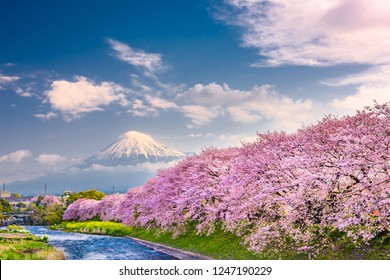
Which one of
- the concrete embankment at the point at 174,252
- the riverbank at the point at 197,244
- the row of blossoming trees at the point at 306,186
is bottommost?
the concrete embankment at the point at 174,252

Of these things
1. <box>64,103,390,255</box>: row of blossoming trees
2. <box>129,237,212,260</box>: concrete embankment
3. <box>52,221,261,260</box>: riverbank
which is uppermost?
<box>64,103,390,255</box>: row of blossoming trees

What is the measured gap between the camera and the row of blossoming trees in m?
18.1

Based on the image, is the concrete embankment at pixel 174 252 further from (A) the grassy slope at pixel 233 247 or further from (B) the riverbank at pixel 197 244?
(A) the grassy slope at pixel 233 247

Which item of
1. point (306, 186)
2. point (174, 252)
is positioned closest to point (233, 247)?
point (174, 252)

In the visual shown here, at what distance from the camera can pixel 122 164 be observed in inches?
2319

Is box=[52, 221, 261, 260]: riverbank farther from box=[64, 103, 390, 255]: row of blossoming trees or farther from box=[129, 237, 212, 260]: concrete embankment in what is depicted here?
box=[64, 103, 390, 255]: row of blossoming trees

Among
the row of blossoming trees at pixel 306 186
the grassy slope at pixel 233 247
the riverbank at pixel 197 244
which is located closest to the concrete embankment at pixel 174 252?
the riverbank at pixel 197 244

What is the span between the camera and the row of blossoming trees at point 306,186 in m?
18.1

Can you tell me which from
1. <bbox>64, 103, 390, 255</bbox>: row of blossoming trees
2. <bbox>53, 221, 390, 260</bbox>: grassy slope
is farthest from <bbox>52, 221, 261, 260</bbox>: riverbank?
<bbox>64, 103, 390, 255</bbox>: row of blossoming trees

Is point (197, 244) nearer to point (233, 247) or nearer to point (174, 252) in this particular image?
point (174, 252)

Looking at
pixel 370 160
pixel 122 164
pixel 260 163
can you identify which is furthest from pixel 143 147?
pixel 370 160

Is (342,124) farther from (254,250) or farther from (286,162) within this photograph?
(254,250)

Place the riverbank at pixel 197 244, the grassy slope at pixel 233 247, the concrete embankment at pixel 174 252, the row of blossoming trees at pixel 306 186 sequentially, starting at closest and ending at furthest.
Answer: the row of blossoming trees at pixel 306 186, the grassy slope at pixel 233 247, the riverbank at pixel 197 244, the concrete embankment at pixel 174 252

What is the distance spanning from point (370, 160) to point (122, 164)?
4428cm
